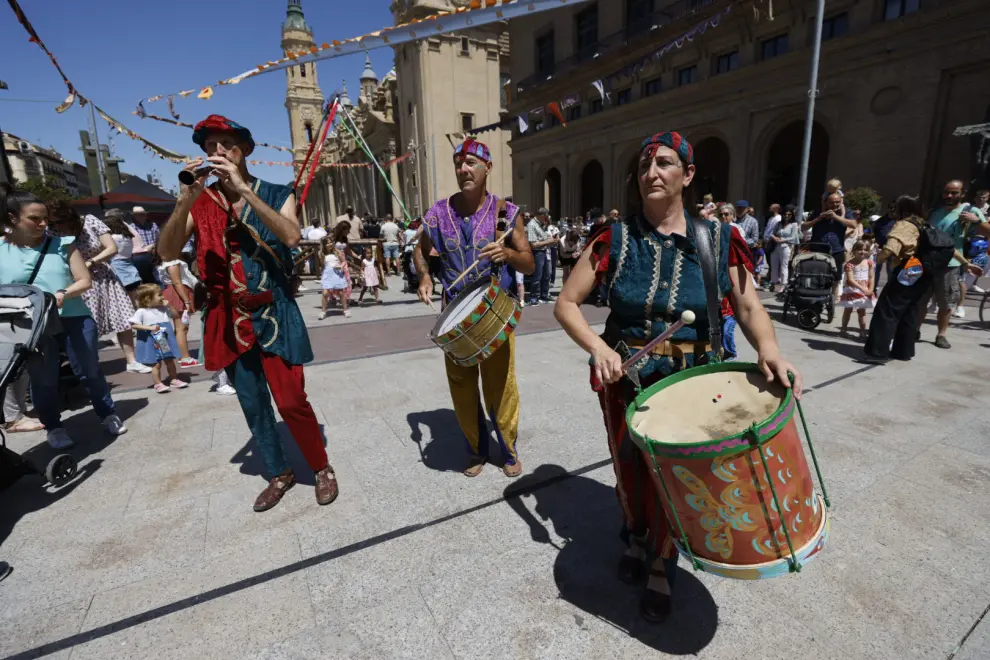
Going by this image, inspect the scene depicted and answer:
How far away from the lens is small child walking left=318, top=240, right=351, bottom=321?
9.41 m

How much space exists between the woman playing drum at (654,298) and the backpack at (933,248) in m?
4.91

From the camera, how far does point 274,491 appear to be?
3.10m

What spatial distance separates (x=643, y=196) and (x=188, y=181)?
6.83 ft

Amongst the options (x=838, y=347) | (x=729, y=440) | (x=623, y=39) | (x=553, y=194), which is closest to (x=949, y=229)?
(x=838, y=347)

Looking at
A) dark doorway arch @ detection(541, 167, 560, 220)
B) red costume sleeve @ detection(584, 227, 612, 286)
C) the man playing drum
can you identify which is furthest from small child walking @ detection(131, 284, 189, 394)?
dark doorway arch @ detection(541, 167, 560, 220)

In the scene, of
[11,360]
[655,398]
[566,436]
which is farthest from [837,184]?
[11,360]

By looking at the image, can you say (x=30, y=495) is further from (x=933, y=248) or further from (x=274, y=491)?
(x=933, y=248)

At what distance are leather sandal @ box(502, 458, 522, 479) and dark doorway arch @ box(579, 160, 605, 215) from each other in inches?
1235

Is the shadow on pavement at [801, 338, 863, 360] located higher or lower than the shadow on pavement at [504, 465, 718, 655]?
higher

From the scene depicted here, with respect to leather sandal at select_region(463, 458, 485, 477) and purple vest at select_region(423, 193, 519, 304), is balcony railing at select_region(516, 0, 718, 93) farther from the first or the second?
leather sandal at select_region(463, 458, 485, 477)

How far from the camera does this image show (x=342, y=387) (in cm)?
Result: 527

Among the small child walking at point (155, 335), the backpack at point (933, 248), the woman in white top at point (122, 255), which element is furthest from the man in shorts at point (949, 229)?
the woman in white top at point (122, 255)

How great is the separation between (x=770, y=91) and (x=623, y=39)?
29.6ft

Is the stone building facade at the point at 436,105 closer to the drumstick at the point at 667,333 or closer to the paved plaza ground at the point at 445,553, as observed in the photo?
the paved plaza ground at the point at 445,553
